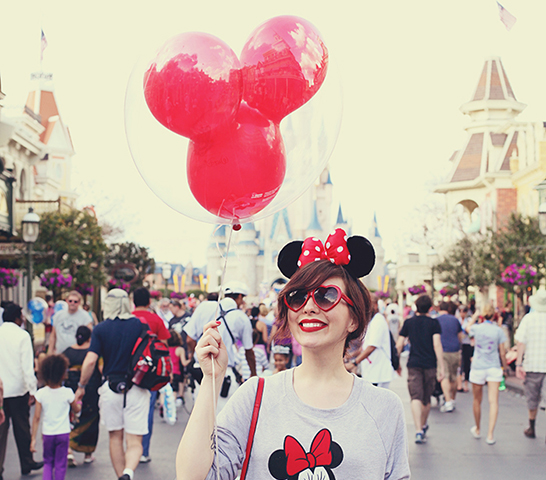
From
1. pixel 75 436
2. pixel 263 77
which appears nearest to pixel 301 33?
pixel 263 77

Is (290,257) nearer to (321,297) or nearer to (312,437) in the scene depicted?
(321,297)

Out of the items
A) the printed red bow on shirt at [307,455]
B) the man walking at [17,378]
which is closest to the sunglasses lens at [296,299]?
the printed red bow on shirt at [307,455]

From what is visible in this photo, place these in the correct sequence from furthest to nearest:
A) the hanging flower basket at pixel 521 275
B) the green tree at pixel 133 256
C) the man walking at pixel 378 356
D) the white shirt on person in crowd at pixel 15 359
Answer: the green tree at pixel 133 256 → the hanging flower basket at pixel 521 275 → the man walking at pixel 378 356 → the white shirt on person in crowd at pixel 15 359

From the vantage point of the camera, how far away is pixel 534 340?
31.0ft

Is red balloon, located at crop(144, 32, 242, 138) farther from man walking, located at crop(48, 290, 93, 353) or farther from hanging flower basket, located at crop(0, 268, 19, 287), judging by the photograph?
hanging flower basket, located at crop(0, 268, 19, 287)

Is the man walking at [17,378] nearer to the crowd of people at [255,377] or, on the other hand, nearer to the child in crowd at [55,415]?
the crowd of people at [255,377]

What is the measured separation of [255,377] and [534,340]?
25.2 feet

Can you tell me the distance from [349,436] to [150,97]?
53.4 inches

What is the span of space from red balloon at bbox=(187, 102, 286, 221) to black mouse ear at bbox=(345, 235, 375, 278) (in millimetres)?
438

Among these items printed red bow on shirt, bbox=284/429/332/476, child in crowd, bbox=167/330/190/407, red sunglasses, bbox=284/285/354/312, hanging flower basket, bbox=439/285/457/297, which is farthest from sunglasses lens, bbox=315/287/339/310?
hanging flower basket, bbox=439/285/457/297

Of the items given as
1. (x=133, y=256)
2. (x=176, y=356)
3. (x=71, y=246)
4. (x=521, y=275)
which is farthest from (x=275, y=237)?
(x=176, y=356)

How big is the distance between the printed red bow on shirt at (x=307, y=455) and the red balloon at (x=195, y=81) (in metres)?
1.14

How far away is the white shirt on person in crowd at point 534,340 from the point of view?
9430 mm

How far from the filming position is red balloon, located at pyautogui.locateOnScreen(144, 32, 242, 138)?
2.59 metres
